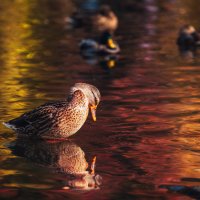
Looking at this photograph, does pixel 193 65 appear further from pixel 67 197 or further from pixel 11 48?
pixel 67 197

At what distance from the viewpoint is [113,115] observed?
14.1m

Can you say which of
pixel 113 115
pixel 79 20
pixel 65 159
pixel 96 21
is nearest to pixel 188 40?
pixel 79 20

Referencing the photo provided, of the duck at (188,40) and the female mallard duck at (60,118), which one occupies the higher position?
the female mallard duck at (60,118)

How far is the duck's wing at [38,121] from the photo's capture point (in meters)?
12.2

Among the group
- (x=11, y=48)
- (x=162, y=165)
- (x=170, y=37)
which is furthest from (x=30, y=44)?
(x=162, y=165)

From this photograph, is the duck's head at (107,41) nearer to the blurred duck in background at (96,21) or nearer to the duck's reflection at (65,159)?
the blurred duck in background at (96,21)

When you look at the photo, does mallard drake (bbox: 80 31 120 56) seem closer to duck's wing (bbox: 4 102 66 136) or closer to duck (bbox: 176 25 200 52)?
duck (bbox: 176 25 200 52)

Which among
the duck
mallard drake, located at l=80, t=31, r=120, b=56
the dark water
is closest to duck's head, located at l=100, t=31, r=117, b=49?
mallard drake, located at l=80, t=31, r=120, b=56

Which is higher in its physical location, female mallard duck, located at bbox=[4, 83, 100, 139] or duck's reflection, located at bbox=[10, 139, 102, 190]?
female mallard duck, located at bbox=[4, 83, 100, 139]

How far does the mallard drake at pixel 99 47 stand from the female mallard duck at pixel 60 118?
1040 centimetres

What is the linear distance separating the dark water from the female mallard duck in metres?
0.19

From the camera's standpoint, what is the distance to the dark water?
32.7 ft

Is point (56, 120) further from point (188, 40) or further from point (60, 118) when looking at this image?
point (188, 40)

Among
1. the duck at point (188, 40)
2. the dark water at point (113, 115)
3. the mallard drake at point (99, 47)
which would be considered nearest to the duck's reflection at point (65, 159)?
the dark water at point (113, 115)
